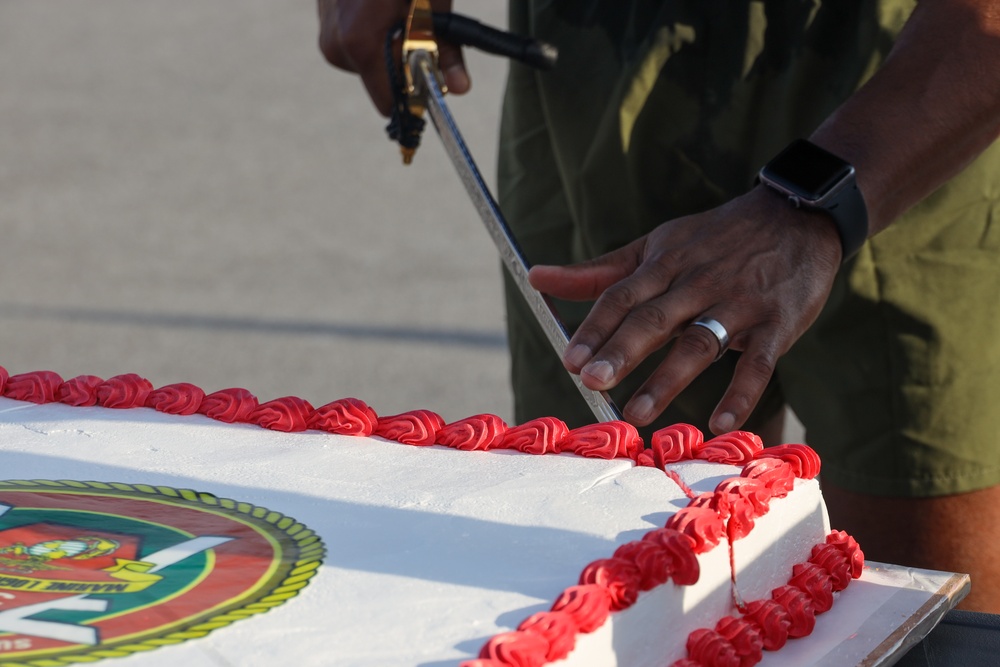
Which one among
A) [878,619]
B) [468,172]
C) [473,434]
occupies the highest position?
[468,172]

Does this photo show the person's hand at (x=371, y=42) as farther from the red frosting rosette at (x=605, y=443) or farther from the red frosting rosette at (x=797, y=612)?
the red frosting rosette at (x=797, y=612)

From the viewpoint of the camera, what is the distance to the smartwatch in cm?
137

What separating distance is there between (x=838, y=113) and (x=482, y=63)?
6.26 metres

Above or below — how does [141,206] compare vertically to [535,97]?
above

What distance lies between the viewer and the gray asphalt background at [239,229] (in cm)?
453

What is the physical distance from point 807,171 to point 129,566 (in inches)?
29.5

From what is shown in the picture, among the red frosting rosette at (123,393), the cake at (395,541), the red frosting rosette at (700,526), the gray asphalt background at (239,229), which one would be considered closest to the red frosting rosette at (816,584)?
the cake at (395,541)

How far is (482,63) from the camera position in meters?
7.60

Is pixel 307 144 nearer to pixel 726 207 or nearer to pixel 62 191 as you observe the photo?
pixel 62 191

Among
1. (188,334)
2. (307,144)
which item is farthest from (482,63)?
(188,334)

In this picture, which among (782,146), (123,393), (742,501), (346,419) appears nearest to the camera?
(742,501)

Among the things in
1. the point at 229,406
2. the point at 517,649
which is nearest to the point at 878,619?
the point at 517,649

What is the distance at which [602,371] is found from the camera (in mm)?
1290

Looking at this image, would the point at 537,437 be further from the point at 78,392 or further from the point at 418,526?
the point at 78,392
